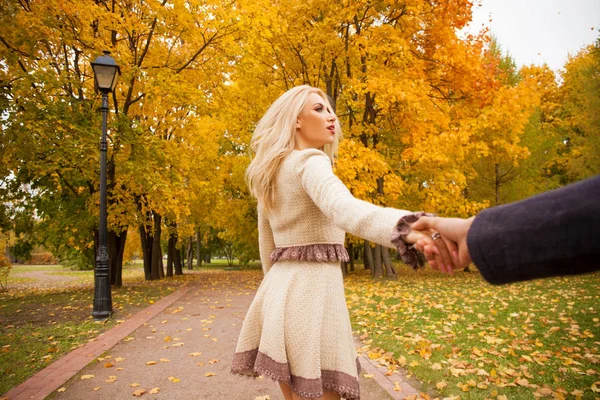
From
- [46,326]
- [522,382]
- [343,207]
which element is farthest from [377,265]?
[343,207]

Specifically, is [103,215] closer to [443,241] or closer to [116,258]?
[116,258]

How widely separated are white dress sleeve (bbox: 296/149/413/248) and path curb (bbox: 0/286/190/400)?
13.5 ft

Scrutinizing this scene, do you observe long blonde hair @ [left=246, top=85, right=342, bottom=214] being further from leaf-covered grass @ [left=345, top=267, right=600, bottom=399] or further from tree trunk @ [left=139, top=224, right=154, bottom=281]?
tree trunk @ [left=139, top=224, right=154, bottom=281]

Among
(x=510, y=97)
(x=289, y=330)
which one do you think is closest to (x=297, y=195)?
(x=289, y=330)

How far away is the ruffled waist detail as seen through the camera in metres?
1.82

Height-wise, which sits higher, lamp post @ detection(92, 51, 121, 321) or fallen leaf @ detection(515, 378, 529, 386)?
lamp post @ detection(92, 51, 121, 321)

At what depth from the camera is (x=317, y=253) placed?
5.97 ft

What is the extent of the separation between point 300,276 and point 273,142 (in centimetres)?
70

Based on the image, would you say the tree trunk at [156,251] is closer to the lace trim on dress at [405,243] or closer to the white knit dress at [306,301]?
the white knit dress at [306,301]

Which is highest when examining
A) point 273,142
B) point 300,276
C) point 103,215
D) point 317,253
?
point 103,215

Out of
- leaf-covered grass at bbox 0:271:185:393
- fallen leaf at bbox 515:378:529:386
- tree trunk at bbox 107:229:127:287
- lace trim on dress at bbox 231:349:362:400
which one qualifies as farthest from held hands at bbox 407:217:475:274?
tree trunk at bbox 107:229:127:287

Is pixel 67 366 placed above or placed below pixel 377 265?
below

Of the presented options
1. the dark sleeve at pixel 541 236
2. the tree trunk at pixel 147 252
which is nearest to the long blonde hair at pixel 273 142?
the dark sleeve at pixel 541 236

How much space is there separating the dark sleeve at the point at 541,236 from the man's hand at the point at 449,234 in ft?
0.46
